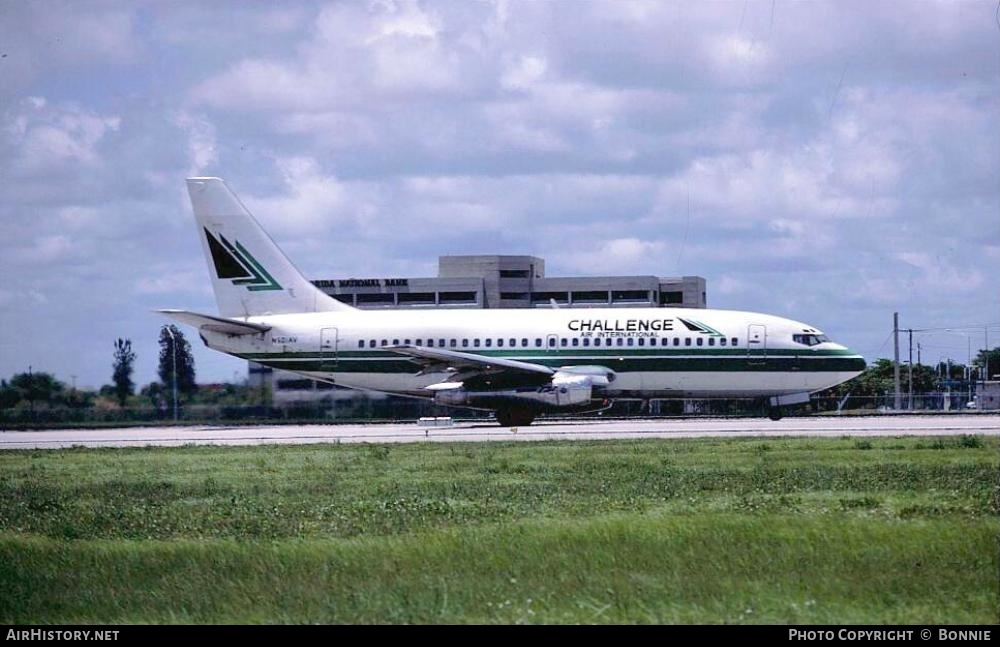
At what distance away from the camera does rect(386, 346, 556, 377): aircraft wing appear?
49.8 meters

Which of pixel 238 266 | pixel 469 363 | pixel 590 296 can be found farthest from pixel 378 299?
pixel 469 363

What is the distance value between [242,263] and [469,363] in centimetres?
1095

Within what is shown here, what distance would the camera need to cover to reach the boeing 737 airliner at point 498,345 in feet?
163

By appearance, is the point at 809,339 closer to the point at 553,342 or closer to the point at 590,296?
the point at 553,342

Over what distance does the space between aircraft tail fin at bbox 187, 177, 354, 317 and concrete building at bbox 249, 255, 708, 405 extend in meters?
66.3

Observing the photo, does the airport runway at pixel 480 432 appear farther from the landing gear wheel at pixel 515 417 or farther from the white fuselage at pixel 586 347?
the white fuselage at pixel 586 347

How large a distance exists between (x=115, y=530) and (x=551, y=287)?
372 ft

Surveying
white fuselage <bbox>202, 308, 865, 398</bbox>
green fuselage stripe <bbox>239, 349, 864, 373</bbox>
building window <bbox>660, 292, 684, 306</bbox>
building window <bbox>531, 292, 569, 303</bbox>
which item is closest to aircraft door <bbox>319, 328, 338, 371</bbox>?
white fuselage <bbox>202, 308, 865, 398</bbox>

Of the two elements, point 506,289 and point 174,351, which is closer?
point 174,351

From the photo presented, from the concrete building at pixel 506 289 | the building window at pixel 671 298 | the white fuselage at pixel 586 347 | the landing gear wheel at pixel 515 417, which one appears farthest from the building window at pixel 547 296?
the landing gear wheel at pixel 515 417

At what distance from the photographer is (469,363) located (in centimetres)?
5025

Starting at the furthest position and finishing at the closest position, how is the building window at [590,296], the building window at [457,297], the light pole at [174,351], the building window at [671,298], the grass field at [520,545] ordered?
the building window at [590,296] → the building window at [671,298] → the building window at [457,297] → the light pole at [174,351] → the grass field at [520,545]

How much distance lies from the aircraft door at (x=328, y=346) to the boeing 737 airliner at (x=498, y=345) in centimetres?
4

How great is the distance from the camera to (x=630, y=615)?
13305 millimetres
